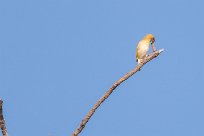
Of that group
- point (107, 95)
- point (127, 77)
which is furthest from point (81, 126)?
point (127, 77)

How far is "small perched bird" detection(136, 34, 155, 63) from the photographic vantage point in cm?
633

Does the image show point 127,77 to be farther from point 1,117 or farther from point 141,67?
point 1,117

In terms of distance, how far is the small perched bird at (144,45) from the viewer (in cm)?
633

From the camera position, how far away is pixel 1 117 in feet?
A: 13.7

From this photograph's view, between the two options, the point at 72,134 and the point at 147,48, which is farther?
the point at 147,48

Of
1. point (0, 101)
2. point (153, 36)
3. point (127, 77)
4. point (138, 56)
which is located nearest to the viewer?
point (0, 101)

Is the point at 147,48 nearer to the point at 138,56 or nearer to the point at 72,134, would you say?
the point at 138,56

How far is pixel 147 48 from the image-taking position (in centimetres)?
650

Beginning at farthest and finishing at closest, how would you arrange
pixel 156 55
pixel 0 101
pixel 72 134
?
pixel 156 55 < pixel 72 134 < pixel 0 101

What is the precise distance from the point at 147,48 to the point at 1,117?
3.09 meters

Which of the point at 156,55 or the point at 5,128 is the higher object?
the point at 156,55

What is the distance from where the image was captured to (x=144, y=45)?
254 inches

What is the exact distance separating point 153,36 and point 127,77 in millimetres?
1818

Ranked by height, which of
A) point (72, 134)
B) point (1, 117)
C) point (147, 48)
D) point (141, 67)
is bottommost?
point (72, 134)
